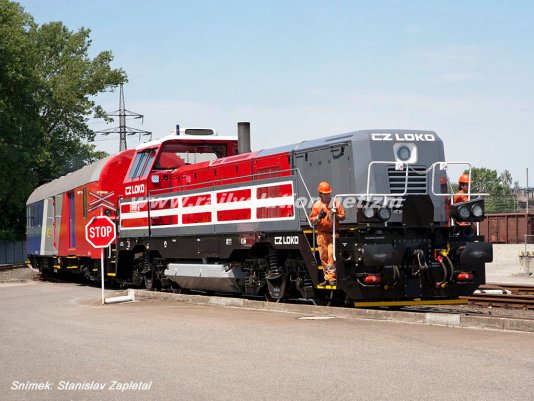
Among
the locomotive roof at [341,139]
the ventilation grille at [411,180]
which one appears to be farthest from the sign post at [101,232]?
the ventilation grille at [411,180]

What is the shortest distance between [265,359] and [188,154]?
486 inches

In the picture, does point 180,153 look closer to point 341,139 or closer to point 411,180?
point 341,139

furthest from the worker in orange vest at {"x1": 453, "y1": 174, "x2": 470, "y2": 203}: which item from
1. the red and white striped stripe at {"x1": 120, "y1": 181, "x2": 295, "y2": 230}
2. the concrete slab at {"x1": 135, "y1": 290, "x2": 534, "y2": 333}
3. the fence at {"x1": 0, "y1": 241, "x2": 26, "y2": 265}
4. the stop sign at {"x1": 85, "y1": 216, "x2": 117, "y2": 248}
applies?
the fence at {"x1": 0, "y1": 241, "x2": 26, "y2": 265}

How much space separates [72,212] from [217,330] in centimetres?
1665

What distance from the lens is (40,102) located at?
189ft

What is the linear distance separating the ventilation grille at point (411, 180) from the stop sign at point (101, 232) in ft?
27.1

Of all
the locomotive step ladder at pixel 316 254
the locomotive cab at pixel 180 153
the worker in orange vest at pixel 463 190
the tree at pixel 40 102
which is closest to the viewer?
the locomotive step ladder at pixel 316 254

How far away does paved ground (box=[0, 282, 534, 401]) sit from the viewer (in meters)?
7.63

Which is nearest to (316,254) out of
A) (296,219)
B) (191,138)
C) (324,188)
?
(296,219)

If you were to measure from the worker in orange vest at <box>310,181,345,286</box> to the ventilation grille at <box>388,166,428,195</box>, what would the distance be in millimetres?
1088

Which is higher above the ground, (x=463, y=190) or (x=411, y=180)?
(x=411, y=180)

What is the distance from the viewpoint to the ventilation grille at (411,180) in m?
14.9

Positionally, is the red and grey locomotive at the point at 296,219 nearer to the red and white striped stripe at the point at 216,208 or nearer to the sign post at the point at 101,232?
the red and white striped stripe at the point at 216,208

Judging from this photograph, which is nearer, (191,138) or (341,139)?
(341,139)
